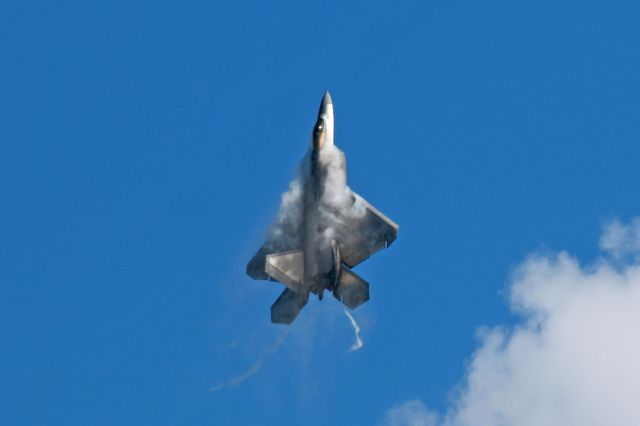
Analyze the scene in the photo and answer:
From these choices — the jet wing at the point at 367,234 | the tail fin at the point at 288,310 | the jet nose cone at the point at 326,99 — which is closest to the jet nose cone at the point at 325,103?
the jet nose cone at the point at 326,99

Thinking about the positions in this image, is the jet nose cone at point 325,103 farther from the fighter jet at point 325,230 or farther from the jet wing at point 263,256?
the jet wing at point 263,256

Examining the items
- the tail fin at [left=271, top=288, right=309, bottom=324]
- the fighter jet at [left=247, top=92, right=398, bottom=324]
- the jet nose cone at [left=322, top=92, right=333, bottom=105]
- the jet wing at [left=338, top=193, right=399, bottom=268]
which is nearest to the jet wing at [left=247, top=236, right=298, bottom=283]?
the fighter jet at [left=247, top=92, right=398, bottom=324]

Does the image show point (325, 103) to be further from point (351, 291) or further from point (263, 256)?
point (351, 291)

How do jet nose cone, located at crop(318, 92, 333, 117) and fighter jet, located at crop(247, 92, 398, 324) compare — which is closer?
fighter jet, located at crop(247, 92, 398, 324)

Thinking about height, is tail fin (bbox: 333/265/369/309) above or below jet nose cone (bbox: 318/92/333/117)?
below

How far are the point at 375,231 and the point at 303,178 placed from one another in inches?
138

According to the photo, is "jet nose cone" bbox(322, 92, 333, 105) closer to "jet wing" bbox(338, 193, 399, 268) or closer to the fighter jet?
the fighter jet

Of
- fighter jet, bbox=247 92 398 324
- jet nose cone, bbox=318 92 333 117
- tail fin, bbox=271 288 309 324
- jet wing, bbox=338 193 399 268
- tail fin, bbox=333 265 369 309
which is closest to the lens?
fighter jet, bbox=247 92 398 324

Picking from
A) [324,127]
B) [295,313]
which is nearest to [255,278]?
[295,313]

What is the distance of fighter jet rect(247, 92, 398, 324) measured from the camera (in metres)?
61.6

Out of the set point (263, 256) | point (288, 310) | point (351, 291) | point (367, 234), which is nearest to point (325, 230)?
point (367, 234)

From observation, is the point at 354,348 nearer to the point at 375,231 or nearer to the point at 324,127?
the point at 375,231

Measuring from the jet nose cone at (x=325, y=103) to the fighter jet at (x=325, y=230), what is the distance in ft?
0.05

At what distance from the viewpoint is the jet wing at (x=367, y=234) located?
62.8m
